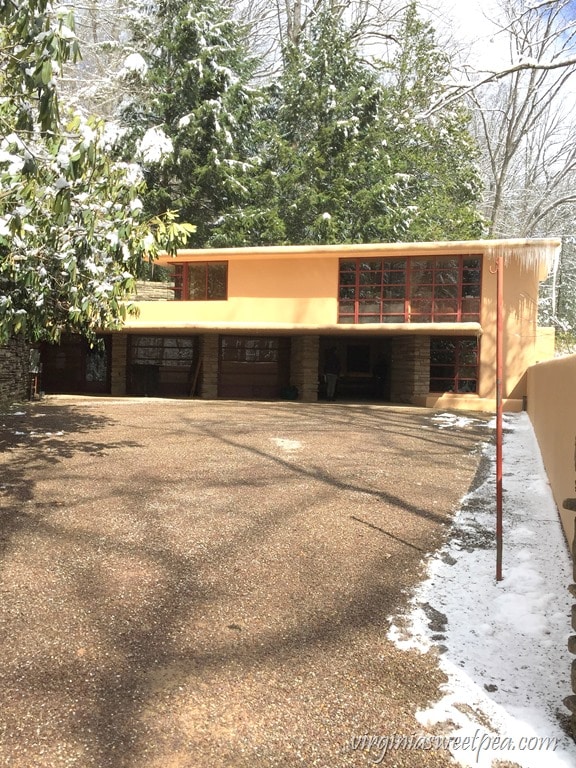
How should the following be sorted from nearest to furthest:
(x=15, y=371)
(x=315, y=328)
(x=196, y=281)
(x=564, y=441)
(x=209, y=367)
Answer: (x=564, y=441)
(x=15, y=371)
(x=315, y=328)
(x=196, y=281)
(x=209, y=367)

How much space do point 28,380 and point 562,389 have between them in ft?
43.1

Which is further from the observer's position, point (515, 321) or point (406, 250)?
point (515, 321)

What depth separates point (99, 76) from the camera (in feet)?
88.9

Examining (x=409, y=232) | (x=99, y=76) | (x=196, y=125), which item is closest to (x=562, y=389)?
(x=409, y=232)

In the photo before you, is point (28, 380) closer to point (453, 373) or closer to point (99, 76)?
point (453, 373)

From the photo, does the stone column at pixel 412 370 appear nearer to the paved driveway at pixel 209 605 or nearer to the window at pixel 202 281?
the window at pixel 202 281

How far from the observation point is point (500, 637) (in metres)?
3.26

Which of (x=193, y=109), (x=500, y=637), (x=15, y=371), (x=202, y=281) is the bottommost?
(x=500, y=637)

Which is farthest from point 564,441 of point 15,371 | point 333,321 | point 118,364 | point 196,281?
point 118,364

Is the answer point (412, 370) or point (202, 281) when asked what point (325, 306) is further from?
point (202, 281)

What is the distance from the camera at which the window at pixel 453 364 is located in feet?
51.1

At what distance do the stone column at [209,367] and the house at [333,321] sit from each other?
0.11 feet

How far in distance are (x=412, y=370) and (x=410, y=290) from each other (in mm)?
2259

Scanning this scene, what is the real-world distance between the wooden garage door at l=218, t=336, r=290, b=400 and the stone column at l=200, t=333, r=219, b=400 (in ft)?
1.53
